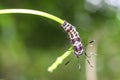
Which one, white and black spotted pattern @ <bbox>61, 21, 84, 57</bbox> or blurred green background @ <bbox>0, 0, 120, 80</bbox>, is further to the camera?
blurred green background @ <bbox>0, 0, 120, 80</bbox>

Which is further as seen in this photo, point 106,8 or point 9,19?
point 106,8

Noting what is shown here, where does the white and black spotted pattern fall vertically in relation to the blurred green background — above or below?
below

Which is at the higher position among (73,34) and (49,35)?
(49,35)

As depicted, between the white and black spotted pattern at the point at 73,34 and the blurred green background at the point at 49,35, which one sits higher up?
the blurred green background at the point at 49,35

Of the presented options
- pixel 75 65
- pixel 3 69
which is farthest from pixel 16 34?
pixel 75 65

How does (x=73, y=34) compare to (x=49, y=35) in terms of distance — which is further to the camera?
(x=49, y=35)

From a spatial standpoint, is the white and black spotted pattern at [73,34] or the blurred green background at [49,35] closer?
→ the white and black spotted pattern at [73,34]

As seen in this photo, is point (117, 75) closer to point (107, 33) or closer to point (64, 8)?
point (107, 33)

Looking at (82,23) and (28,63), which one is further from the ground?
(82,23)
